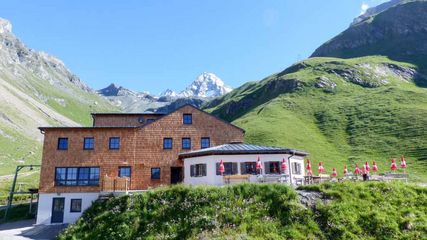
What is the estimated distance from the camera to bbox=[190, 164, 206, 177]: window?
35688mm

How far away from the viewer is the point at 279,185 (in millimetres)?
26938

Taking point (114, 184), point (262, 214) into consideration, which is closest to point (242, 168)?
point (262, 214)

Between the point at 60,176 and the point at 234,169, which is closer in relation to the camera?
the point at 234,169

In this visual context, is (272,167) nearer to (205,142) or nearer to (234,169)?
(234,169)

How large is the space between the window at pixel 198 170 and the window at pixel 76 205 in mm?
11879

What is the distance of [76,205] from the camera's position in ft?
119

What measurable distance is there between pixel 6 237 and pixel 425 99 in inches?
4403

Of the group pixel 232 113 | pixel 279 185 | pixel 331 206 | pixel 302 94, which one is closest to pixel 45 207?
pixel 279 185

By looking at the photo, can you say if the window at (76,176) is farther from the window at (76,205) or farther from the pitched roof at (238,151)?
the pitched roof at (238,151)

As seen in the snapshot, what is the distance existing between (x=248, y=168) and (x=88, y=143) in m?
17.7

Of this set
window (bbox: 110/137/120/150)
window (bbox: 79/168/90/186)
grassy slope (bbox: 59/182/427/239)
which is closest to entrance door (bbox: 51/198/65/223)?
window (bbox: 79/168/90/186)

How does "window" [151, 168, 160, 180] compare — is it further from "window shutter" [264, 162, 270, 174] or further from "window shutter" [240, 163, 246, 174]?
"window shutter" [264, 162, 270, 174]

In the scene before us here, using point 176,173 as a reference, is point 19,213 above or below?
below

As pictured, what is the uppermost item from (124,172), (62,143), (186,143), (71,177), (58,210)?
(62,143)
